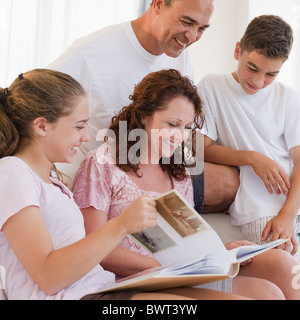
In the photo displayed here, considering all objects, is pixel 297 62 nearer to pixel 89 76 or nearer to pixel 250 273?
pixel 89 76

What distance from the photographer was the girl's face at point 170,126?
1536mm

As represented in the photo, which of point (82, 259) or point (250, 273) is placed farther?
point (250, 273)

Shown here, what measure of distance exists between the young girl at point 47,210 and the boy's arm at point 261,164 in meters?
0.68

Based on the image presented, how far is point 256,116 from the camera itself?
6.22 ft

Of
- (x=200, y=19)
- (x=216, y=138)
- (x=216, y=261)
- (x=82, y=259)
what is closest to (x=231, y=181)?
(x=216, y=138)

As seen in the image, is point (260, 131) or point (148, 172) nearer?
point (148, 172)

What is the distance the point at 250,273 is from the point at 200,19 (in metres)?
0.90

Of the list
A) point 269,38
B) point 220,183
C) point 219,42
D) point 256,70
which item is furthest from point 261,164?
point 219,42

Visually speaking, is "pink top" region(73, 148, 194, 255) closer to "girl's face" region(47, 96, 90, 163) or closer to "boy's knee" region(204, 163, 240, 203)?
"girl's face" region(47, 96, 90, 163)

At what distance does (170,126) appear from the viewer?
154 centimetres

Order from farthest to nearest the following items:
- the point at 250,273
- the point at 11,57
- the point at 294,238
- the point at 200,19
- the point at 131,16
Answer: the point at 131,16
the point at 11,57
the point at 200,19
the point at 294,238
the point at 250,273

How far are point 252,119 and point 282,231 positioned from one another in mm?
458

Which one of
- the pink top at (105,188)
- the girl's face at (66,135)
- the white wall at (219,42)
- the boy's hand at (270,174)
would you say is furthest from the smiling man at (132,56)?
the white wall at (219,42)

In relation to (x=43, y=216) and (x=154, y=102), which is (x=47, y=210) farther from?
(x=154, y=102)
